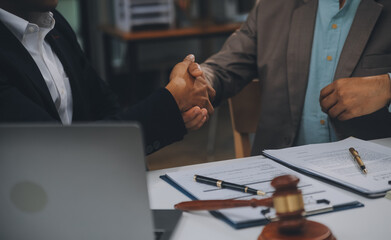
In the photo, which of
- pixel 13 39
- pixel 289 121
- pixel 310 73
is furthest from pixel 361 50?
pixel 13 39

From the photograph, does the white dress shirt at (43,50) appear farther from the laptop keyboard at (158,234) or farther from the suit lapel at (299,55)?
the suit lapel at (299,55)

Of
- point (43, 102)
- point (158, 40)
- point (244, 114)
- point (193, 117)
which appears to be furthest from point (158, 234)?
point (158, 40)

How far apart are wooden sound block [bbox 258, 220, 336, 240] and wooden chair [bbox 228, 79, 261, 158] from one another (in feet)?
3.41

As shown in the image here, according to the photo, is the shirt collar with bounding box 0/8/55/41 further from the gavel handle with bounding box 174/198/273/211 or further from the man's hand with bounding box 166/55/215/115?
the gavel handle with bounding box 174/198/273/211

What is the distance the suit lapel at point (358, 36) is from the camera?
1632 millimetres

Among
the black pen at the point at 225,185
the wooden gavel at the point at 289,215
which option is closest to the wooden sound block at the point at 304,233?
the wooden gavel at the point at 289,215

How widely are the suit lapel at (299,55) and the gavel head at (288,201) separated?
1.02 meters

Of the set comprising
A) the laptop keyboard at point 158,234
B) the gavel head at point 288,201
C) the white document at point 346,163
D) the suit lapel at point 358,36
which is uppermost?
the suit lapel at point 358,36

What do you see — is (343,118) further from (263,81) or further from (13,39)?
(13,39)

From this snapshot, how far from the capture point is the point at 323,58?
1.72 metres

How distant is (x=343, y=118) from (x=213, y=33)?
9.00ft

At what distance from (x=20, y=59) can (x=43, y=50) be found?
212 millimetres

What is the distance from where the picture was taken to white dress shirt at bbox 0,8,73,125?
130 cm

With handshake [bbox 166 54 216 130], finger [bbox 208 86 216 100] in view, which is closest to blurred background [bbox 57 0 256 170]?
finger [bbox 208 86 216 100]
